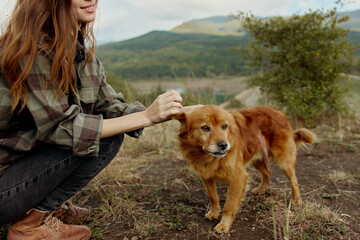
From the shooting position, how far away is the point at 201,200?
306cm

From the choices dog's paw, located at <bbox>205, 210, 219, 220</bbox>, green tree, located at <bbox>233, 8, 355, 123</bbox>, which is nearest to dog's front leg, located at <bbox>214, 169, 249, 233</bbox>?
dog's paw, located at <bbox>205, 210, 219, 220</bbox>

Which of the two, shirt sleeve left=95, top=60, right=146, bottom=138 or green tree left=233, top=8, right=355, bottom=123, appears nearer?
shirt sleeve left=95, top=60, right=146, bottom=138

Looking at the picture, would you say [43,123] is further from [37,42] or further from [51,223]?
[51,223]

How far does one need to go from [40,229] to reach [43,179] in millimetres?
429

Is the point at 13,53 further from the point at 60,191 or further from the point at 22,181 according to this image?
the point at 60,191

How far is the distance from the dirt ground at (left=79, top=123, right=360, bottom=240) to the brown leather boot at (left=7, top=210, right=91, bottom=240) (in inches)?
12.5

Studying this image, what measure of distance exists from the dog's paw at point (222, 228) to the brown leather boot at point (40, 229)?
43.6 inches

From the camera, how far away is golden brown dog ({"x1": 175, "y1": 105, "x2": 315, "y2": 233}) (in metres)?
2.56

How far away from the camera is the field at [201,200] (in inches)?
93.6

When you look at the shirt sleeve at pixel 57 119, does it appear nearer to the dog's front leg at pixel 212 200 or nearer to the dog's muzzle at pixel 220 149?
the dog's muzzle at pixel 220 149

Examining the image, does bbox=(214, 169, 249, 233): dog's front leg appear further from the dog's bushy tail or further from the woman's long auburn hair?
the woman's long auburn hair

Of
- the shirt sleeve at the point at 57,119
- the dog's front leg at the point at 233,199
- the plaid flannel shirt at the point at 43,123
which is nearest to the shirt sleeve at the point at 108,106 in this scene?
the plaid flannel shirt at the point at 43,123

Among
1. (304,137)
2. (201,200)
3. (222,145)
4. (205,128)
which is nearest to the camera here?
(222,145)

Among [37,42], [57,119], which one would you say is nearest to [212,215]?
[57,119]
